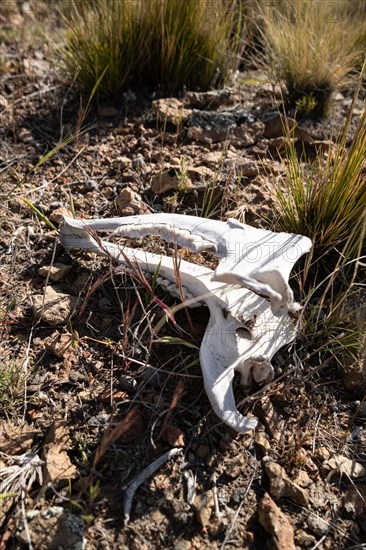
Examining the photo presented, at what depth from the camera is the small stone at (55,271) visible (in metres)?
2.16

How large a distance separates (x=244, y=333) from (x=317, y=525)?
624mm

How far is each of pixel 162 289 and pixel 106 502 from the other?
807 millimetres

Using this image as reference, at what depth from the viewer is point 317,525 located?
1.62 metres

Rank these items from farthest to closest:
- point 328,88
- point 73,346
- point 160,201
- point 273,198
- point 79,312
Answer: point 328,88 → point 160,201 → point 273,198 → point 79,312 → point 73,346

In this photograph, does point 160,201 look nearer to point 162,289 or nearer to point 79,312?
point 162,289

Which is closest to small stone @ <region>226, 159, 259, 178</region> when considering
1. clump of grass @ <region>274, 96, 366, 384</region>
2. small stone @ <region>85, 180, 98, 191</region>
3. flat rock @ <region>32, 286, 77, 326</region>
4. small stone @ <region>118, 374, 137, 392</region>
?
clump of grass @ <region>274, 96, 366, 384</region>

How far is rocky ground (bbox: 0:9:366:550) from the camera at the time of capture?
157 cm

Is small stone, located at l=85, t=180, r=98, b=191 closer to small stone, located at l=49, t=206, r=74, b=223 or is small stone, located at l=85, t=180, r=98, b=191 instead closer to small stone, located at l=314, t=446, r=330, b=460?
small stone, located at l=49, t=206, r=74, b=223

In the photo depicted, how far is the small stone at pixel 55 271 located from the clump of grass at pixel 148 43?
1253 mm

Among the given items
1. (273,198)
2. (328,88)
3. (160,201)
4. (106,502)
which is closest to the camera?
(106,502)

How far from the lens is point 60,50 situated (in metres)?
3.10

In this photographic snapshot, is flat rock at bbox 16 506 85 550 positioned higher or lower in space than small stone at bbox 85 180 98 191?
lower

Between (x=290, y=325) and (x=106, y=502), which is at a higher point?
(x=290, y=325)

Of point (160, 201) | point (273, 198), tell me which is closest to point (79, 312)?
point (160, 201)
